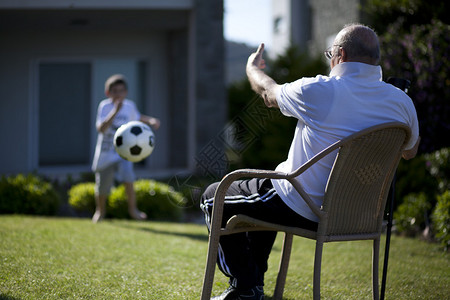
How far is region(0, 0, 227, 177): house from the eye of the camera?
35.4ft

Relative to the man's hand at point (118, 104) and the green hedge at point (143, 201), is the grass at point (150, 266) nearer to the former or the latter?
the green hedge at point (143, 201)

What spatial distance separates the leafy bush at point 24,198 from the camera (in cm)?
779

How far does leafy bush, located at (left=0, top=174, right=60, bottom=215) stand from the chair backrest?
19.0 ft

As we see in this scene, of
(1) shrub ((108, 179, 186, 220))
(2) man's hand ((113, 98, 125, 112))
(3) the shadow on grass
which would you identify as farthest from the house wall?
(3) the shadow on grass

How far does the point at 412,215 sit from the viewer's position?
6.30 metres

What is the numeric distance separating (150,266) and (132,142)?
135cm

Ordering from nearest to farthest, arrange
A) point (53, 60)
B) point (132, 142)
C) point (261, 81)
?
point (261, 81), point (132, 142), point (53, 60)

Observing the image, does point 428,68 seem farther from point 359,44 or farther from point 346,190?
point 346,190

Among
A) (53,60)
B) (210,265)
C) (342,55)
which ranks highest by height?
(53,60)

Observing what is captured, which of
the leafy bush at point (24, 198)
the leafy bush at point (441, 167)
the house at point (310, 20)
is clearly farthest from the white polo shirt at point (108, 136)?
the house at point (310, 20)

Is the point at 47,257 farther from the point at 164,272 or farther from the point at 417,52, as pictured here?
the point at 417,52

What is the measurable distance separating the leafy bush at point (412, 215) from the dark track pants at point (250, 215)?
326cm

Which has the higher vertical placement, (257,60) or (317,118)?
(257,60)

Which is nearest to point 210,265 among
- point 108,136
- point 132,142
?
point 132,142
